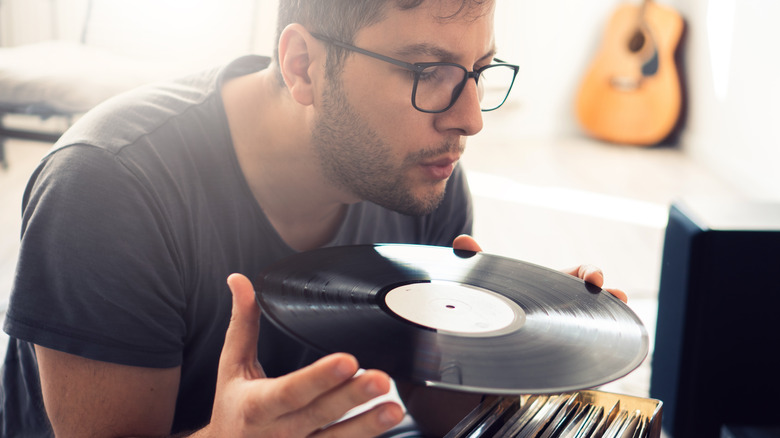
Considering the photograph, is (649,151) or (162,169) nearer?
(162,169)

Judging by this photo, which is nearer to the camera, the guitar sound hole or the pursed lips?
the pursed lips

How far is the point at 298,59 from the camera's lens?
102 cm

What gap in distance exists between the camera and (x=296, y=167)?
3.48 ft

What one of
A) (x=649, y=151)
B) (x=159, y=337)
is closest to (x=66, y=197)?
(x=159, y=337)

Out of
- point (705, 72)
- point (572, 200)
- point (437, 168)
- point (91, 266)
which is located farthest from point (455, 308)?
point (705, 72)

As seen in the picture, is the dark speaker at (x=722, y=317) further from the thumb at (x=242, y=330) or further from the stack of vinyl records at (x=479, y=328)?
the thumb at (x=242, y=330)

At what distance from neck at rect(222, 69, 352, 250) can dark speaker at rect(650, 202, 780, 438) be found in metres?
0.85

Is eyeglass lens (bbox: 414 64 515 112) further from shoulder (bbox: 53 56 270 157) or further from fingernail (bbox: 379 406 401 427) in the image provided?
fingernail (bbox: 379 406 401 427)

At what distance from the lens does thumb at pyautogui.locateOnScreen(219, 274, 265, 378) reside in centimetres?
69

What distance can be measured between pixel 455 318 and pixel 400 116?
1.16 ft

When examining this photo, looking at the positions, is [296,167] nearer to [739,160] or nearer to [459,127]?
[459,127]

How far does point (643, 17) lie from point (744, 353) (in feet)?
9.91

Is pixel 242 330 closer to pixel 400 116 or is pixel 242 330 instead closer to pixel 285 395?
pixel 285 395

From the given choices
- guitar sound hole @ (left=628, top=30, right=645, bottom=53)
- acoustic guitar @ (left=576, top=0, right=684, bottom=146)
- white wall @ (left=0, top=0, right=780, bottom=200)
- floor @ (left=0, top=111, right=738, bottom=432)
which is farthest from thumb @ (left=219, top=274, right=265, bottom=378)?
guitar sound hole @ (left=628, top=30, right=645, bottom=53)
